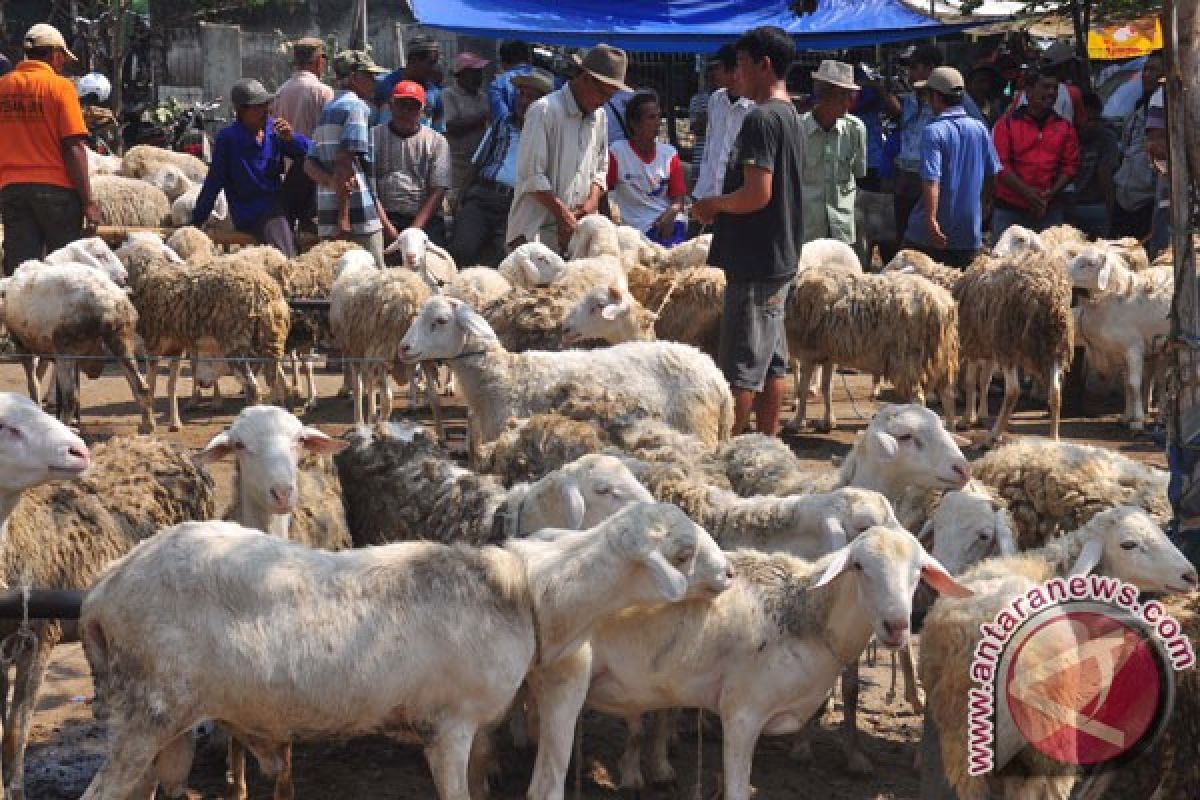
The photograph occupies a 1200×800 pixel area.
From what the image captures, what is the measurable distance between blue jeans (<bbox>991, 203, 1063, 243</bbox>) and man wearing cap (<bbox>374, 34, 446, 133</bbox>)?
4973 mm

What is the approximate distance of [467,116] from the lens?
48.4 feet

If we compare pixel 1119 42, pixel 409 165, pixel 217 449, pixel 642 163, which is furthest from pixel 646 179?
pixel 1119 42

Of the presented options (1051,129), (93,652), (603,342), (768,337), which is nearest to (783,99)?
(768,337)

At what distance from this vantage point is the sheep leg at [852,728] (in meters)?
5.82

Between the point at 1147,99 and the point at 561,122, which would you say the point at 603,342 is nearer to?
the point at 561,122

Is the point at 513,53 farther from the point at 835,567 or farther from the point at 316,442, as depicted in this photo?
the point at 835,567

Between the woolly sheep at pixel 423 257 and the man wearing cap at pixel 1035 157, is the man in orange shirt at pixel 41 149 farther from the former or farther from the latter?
the man wearing cap at pixel 1035 157

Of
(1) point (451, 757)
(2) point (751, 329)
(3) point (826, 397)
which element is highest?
(2) point (751, 329)

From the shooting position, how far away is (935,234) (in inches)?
498

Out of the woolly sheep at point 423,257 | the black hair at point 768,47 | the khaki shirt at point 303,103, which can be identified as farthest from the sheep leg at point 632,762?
the khaki shirt at point 303,103

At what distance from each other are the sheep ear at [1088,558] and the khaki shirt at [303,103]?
31.5 ft

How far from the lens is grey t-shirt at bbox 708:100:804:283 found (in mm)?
8086

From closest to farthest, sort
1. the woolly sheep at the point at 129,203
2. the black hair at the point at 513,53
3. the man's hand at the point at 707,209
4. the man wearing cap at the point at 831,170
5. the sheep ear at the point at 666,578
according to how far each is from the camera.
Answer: the sheep ear at the point at 666,578
the man's hand at the point at 707,209
the man wearing cap at the point at 831,170
the black hair at the point at 513,53
the woolly sheep at the point at 129,203

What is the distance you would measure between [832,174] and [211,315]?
5000 millimetres
